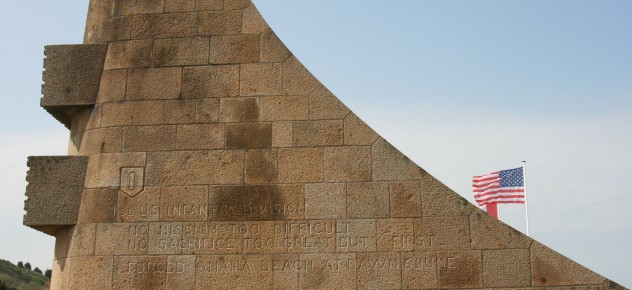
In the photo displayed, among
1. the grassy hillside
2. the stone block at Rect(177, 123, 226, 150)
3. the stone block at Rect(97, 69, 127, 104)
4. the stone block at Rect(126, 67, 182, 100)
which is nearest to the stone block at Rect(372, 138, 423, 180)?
the stone block at Rect(177, 123, 226, 150)

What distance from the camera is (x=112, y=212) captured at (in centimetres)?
1026

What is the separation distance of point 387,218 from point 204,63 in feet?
13.1

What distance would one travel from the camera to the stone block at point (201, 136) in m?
10.3

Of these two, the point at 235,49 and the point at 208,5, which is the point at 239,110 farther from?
the point at 208,5

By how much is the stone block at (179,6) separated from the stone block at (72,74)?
1.30 m

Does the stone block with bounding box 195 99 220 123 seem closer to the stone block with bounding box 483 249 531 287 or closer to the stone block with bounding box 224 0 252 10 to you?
the stone block with bounding box 224 0 252 10

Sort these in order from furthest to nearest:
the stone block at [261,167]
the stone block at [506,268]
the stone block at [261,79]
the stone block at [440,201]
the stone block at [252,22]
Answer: the stone block at [252,22], the stone block at [261,79], the stone block at [261,167], the stone block at [440,201], the stone block at [506,268]

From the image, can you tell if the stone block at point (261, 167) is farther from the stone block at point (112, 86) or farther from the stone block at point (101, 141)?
the stone block at point (112, 86)

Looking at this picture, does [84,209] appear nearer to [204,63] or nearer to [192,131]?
[192,131]

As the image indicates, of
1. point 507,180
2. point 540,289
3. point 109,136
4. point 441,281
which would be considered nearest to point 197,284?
point 109,136

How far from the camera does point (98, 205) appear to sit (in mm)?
10352

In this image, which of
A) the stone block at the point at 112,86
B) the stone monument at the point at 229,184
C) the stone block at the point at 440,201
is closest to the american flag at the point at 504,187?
the stone block at the point at 440,201

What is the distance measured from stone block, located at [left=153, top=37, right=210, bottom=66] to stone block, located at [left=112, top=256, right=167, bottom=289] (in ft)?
10.7

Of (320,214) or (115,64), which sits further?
(115,64)
